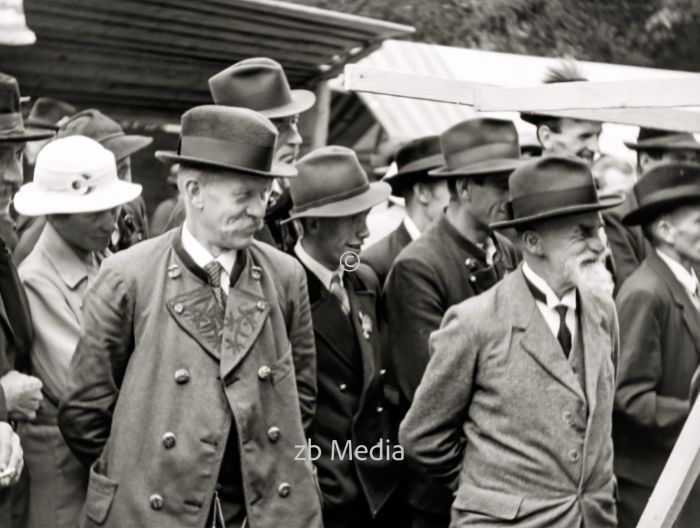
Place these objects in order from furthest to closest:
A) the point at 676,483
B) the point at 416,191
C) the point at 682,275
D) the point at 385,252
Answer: the point at 416,191 → the point at 385,252 → the point at 682,275 → the point at 676,483

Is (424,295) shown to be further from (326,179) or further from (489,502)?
(489,502)

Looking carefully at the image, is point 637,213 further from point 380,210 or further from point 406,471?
point 380,210

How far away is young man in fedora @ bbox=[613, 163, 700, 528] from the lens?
6297mm

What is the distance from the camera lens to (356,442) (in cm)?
598

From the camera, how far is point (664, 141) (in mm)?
8133

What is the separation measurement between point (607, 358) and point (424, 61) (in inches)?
289

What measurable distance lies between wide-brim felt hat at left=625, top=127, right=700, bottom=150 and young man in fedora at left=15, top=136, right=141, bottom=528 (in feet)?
11.4

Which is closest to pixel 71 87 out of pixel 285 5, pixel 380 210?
pixel 285 5

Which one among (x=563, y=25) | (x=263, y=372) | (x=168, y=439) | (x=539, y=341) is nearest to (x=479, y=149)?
(x=539, y=341)

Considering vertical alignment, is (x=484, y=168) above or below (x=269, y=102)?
below

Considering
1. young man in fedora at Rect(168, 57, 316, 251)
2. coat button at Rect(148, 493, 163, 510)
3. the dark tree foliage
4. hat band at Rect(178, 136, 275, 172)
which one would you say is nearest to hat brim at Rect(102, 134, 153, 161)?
young man in fedora at Rect(168, 57, 316, 251)

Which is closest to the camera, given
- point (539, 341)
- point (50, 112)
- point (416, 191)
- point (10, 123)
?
point (539, 341)

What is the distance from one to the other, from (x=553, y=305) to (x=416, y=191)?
2.15 metres

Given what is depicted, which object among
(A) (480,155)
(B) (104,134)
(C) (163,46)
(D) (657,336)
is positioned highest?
(A) (480,155)
